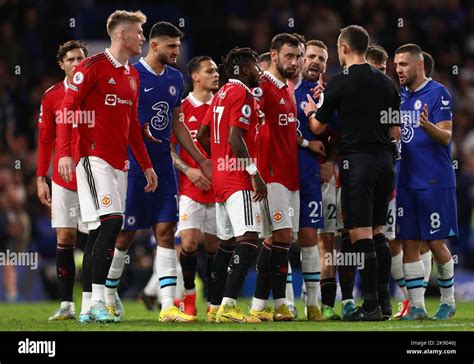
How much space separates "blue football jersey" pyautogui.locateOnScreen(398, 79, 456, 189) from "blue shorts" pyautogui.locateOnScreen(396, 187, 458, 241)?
8 centimetres

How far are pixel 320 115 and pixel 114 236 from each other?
2102 millimetres

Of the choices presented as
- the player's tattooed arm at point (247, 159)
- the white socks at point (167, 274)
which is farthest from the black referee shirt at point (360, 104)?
the white socks at point (167, 274)

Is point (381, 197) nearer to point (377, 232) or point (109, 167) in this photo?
point (377, 232)

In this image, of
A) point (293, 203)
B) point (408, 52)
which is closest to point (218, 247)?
point (293, 203)

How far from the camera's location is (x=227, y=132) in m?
9.38

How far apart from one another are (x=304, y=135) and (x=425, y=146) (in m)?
1.15

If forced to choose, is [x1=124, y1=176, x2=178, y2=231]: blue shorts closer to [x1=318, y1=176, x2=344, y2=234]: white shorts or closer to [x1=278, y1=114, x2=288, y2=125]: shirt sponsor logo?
[x1=278, y1=114, x2=288, y2=125]: shirt sponsor logo

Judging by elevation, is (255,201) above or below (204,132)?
below

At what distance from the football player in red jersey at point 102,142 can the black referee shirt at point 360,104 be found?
1747 mm

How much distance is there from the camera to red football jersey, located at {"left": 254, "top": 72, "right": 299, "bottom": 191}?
9.80 metres

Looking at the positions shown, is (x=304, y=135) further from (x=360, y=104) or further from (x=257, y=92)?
(x=360, y=104)

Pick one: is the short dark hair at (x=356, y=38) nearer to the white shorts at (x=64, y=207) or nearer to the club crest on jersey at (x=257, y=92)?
the club crest on jersey at (x=257, y=92)

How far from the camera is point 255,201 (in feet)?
30.2

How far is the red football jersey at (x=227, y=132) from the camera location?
923 centimetres
